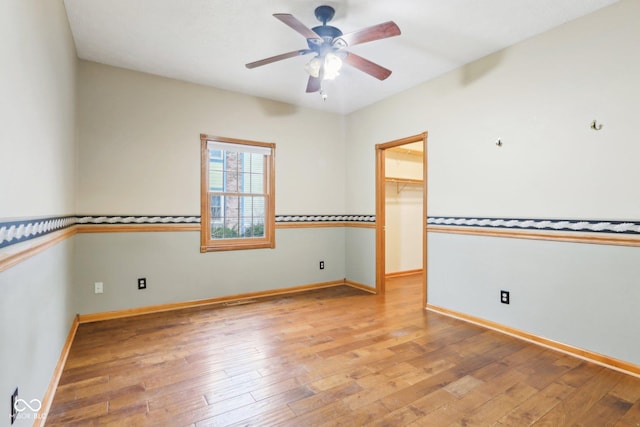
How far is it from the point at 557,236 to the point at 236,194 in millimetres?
3384

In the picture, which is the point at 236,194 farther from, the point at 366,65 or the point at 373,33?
the point at 373,33

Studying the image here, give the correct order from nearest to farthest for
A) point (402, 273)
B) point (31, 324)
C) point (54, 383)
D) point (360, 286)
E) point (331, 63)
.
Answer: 1. point (31, 324)
2. point (54, 383)
3. point (331, 63)
4. point (360, 286)
5. point (402, 273)

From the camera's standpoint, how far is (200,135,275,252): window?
389 centimetres

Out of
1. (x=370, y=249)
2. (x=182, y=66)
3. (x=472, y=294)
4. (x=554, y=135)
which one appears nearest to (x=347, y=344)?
(x=472, y=294)

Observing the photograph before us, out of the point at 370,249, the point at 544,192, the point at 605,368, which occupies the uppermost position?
the point at 544,192

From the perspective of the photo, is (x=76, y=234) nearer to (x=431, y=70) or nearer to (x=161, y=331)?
(x=161, y=331)

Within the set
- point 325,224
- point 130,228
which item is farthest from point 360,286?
point 130,228

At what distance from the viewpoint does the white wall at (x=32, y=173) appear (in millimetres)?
1189

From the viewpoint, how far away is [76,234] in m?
3.17

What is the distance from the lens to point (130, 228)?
11.3 feet

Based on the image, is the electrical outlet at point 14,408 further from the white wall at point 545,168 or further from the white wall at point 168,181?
the white wall at point 545,168

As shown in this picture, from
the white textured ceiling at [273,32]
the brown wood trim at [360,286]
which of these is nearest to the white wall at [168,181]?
the white textured ceiling at [273,32]

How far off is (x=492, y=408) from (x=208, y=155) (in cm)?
360

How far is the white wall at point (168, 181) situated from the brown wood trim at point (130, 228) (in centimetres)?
6
